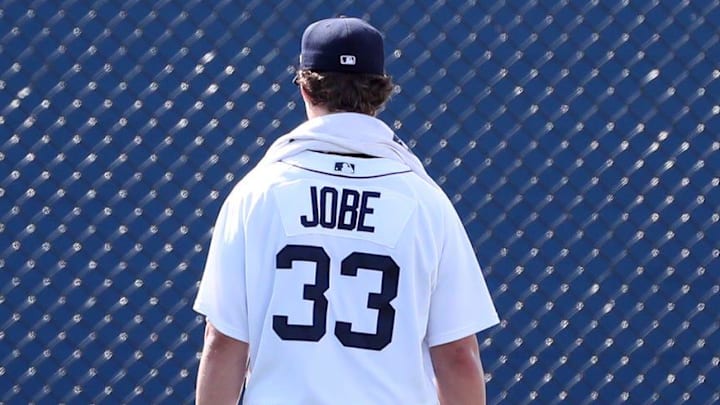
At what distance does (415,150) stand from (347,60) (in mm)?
1630

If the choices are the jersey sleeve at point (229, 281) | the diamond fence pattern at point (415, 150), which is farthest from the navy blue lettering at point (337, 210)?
the diamond fence pattern at point (415, 150)

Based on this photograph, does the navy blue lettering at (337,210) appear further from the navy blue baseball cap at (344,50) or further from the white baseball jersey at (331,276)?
the navy blue baseball cap at (344,50)

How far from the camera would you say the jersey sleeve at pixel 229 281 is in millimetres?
2248

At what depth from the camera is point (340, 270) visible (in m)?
2.22

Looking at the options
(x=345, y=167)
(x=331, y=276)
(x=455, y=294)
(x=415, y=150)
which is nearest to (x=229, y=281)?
(x=331, y=276)

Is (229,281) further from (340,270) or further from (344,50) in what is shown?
(344,50)

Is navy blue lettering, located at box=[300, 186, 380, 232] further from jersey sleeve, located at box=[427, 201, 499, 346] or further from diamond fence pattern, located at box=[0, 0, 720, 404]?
diamond fence pattern, located at box=[0, 0, 720, 404]

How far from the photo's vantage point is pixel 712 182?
12.9 ft

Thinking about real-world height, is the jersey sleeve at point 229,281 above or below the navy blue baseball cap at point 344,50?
below

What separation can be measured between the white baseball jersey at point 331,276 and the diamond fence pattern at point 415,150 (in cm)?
162

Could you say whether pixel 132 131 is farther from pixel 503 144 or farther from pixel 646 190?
pixel 646 190

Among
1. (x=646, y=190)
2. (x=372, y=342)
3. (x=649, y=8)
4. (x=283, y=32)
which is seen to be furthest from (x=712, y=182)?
(x=372, y=342)

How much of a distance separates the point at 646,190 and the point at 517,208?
1.32 ft

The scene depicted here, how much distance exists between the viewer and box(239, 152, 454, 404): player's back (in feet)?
7.28
